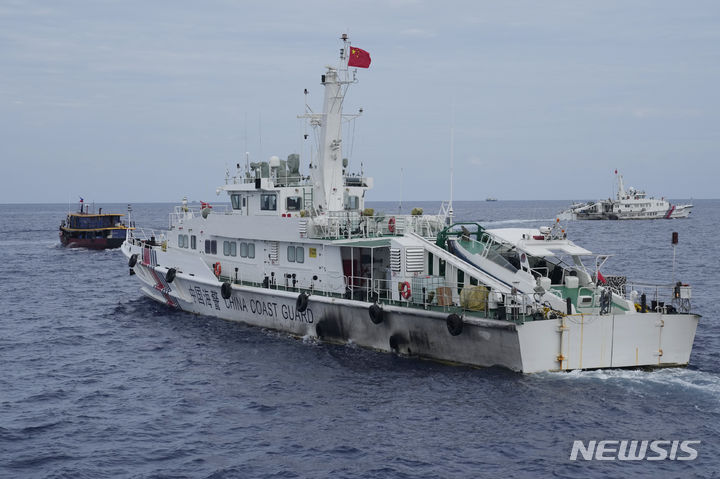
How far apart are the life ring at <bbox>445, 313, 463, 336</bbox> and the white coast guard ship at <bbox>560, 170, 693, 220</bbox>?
351 feet

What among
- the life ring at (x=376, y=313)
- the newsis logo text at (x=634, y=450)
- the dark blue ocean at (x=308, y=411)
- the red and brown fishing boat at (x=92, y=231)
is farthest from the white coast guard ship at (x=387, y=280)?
the red and brown fishing boat at (x=92, y=231)

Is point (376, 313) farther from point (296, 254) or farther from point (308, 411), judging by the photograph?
point (296, 254)

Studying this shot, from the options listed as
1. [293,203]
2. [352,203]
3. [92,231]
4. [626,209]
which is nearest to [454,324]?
[352,203]

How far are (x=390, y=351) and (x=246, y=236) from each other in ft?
27.4

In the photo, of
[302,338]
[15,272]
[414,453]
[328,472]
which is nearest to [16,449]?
[328,472]

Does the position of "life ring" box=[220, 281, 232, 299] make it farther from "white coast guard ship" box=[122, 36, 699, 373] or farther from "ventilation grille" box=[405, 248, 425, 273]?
"ventilation grille" box=[405, 248, 425, 273]

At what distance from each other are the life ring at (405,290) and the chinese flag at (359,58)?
9.20 meters

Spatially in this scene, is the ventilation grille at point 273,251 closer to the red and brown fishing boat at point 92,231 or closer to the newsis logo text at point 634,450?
the newsis logo text at point 634,450

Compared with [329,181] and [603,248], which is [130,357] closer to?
[329,181]

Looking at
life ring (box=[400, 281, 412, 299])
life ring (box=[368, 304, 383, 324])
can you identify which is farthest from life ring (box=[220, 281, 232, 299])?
life ring (box=[400, 281, 412, 299])

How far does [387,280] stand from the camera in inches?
886

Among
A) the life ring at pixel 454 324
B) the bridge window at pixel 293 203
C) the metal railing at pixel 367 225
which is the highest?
the bridge window at pixel 293 203

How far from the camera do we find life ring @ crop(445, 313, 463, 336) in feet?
65.5

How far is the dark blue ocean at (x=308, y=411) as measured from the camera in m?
14.9
